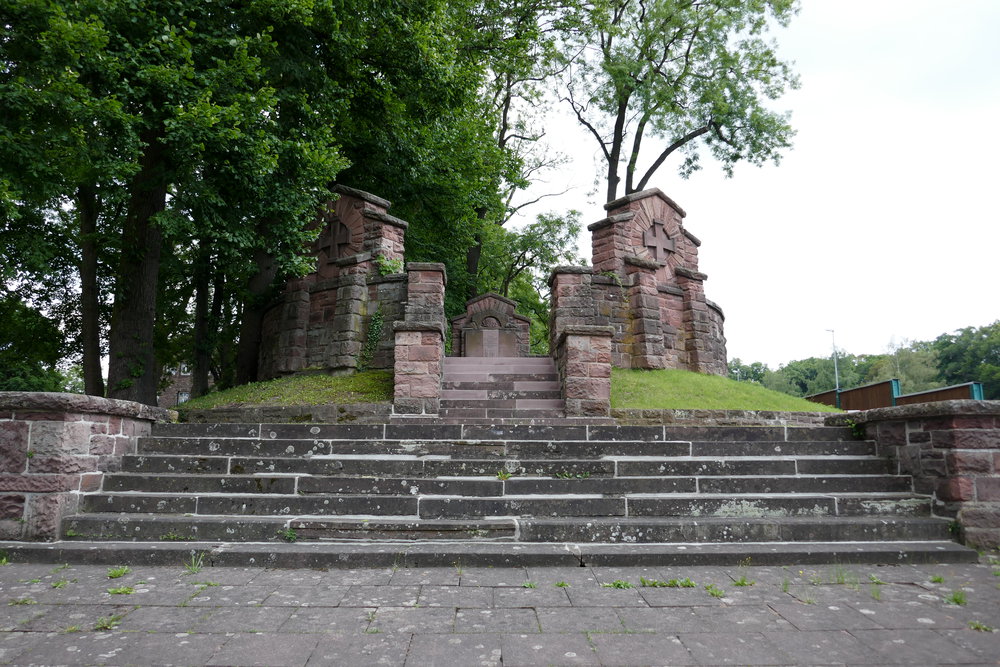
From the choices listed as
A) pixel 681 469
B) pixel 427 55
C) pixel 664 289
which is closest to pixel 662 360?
pixel 664 289

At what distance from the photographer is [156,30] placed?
353 inches

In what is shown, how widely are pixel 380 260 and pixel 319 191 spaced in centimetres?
196

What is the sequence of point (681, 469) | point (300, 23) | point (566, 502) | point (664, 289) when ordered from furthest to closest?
point (664, 289) → point (300, 23) → point (681, 469) → point (566, 502)

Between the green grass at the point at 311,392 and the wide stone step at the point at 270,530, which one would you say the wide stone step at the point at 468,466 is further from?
the green grass at the point at 311,392

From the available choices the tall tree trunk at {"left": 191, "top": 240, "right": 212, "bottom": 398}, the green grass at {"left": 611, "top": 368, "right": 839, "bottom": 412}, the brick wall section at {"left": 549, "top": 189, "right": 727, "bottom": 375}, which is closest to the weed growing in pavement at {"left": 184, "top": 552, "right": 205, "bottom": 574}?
the green grass at {"left": 611, "top": 368, "right": 839, "bottom": 412}

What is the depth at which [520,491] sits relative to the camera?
5.17 metres

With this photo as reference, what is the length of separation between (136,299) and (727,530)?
35.8ft

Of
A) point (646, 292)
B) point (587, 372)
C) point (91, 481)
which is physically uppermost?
point (646, 292)

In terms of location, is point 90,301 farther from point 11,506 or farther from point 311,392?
point 11,506

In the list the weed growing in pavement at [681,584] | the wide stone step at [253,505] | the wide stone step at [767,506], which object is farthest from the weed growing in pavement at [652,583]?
the wide stone step at [253,505]

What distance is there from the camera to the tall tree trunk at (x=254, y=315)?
14438 mm

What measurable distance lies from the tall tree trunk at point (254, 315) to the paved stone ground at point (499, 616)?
1088 centimetres

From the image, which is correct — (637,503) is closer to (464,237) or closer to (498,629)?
(498,629)

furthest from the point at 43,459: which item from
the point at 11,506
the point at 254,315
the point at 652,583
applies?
the point at 254,315
